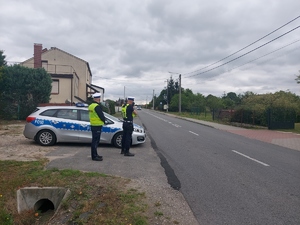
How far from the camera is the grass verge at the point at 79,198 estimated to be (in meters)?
4.46

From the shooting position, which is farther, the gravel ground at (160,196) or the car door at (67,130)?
the car door at (67,130)

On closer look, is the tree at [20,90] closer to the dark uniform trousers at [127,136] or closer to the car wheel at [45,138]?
the car wheel at [45,138]

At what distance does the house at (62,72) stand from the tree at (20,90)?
5709 millimetres

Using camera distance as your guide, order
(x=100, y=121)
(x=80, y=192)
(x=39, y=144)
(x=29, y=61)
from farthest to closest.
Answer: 1. (x=29, y=61)
2. (x=39, y=144)
3. (x=100, y=121)
4. (x=80, y=192)

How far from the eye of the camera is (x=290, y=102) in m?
25.0

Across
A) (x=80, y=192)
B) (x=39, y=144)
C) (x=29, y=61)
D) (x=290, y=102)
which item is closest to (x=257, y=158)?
(x=80, y=192)

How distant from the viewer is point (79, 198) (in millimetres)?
5145

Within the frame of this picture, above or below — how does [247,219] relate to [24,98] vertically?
below

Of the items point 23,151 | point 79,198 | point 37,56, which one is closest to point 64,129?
point 23,151

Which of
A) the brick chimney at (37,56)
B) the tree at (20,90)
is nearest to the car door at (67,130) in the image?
the tree at (20,90)

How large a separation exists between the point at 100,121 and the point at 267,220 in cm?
496

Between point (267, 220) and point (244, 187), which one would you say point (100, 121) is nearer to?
point (244, 187)

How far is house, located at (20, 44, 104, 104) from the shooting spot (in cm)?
3338

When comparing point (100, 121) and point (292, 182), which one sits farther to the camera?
point (100, 121)
